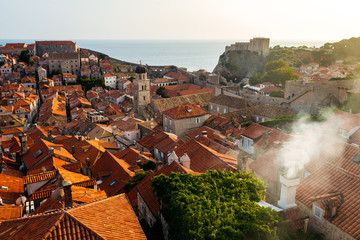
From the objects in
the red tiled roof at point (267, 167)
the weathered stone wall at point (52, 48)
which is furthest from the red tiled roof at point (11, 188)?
the weathered stone wall at point (52, 48)

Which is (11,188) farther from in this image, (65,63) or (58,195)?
(65,63)

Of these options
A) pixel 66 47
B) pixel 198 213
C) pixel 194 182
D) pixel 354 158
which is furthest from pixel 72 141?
pixel 66 47

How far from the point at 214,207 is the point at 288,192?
2.72 metres

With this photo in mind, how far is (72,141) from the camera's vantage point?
2633 cm

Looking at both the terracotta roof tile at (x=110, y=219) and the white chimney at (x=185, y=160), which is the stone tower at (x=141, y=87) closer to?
the white chimney at (x=185, y=160)

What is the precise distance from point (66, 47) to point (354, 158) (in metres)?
118

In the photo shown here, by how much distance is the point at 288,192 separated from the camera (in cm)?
976

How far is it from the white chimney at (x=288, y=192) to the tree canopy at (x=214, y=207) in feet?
2.71

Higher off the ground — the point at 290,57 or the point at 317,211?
the point at 290,57

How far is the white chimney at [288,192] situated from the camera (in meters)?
9.68

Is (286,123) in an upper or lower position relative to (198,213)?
lower

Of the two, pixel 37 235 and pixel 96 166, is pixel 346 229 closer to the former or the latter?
pixel 37 235

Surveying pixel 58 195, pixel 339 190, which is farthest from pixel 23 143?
pixel 339 190

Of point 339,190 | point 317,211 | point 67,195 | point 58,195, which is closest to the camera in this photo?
point 317,211
